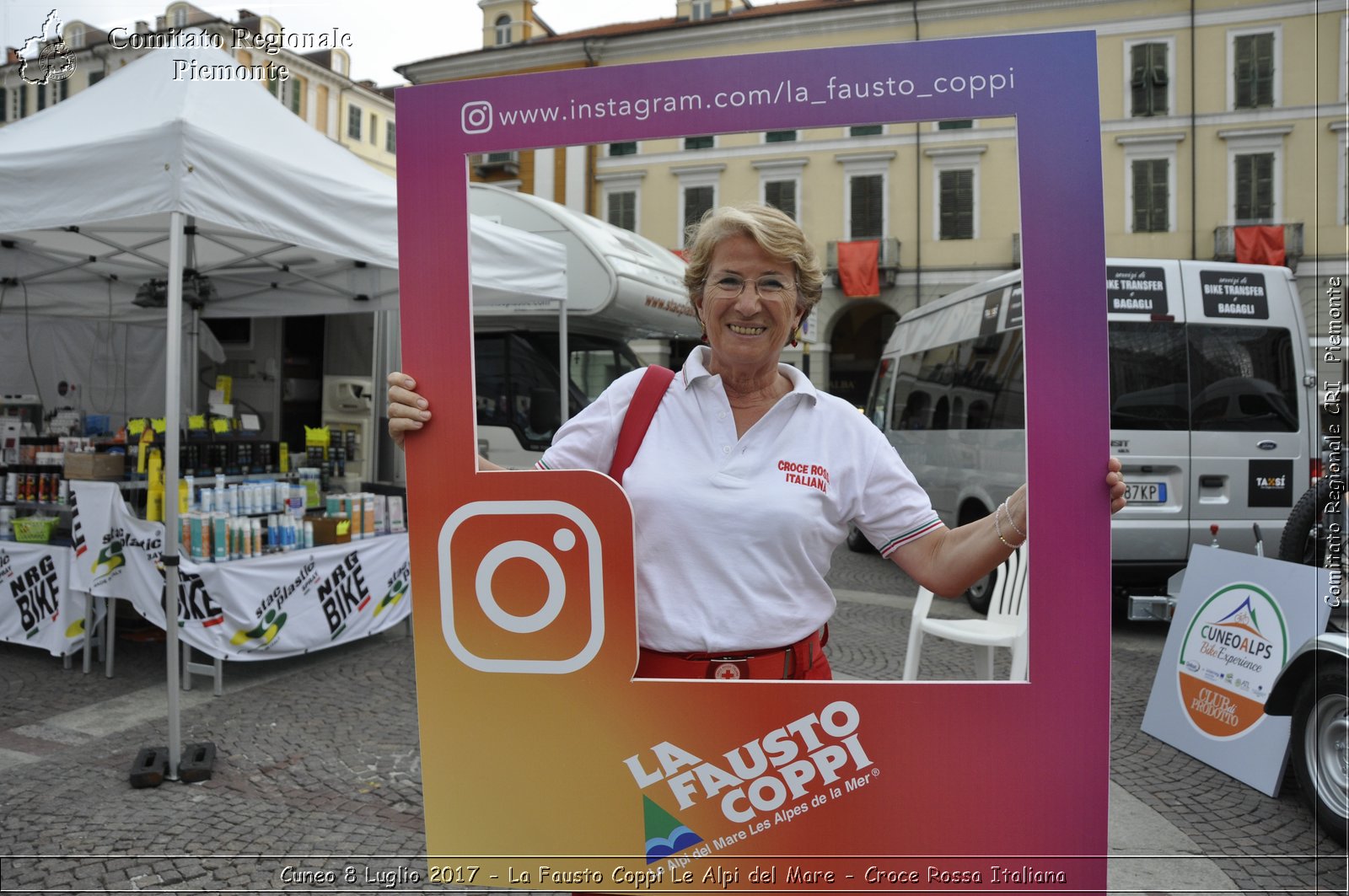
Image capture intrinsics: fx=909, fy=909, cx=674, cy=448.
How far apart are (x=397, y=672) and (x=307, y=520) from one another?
102 centimetres

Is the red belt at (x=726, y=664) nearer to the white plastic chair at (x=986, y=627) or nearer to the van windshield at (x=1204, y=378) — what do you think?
the white plastic chair at (x=986, y=627)

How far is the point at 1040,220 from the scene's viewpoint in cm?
137

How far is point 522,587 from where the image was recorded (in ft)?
4.82

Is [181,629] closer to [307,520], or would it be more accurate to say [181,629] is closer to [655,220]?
[307,520]

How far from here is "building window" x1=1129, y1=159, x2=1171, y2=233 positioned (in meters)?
21.5

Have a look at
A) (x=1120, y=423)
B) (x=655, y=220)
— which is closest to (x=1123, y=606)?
(x=1120, y=423)

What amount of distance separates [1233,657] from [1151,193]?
21.0 meters

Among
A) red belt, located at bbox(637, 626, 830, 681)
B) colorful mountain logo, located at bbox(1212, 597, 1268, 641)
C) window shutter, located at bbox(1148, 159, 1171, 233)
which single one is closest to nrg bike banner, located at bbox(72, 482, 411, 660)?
red belt, located at bbox(637, 626, 830, 681)

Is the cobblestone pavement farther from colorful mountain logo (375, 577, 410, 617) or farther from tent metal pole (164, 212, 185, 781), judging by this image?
colorful mountain logo (375, 577, 410, 617)

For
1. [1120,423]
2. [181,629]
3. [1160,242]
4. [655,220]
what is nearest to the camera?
[181,629]

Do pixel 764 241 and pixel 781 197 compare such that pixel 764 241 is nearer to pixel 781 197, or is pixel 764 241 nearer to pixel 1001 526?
pixel 1001 526

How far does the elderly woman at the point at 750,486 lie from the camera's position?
1521 mm

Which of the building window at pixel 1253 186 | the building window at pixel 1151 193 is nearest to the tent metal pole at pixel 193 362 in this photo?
the building window at pixel 1151 193

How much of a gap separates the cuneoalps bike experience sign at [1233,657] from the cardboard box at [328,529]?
14.3 feet
